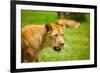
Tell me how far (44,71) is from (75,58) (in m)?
0.35

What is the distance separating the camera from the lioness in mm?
1934

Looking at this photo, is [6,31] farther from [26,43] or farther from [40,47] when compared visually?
[40,47]

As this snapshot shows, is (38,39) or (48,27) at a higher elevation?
(48,27)

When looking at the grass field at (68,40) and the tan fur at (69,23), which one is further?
the tan fur at (69,23)

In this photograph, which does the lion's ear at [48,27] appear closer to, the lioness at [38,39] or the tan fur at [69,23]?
the lioness at [38,39]

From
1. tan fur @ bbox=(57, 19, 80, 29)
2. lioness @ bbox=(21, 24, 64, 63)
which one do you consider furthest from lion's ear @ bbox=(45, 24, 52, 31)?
tan fur @ bbox=(57, 19, 80, 29)

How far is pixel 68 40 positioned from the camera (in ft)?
6.89

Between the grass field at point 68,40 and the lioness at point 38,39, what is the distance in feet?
0.16

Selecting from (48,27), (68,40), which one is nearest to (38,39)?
(48,27)

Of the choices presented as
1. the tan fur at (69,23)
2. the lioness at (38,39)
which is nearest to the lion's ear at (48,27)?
the lioness at (38,39)

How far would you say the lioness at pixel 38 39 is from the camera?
1934mm

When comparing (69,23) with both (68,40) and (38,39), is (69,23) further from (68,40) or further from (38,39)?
(38,39)

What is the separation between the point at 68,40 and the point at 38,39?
12.4 inches

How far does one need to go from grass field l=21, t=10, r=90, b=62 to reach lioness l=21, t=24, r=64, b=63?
1.9 inches
